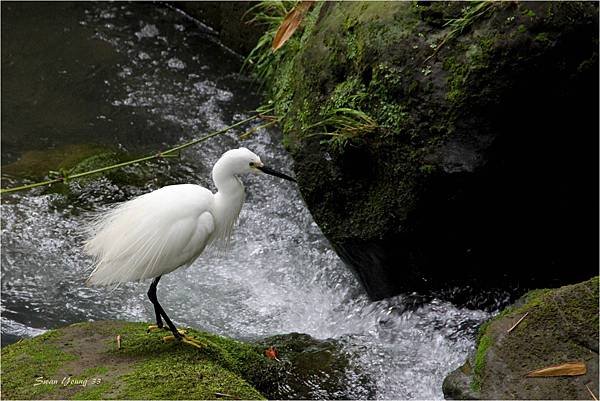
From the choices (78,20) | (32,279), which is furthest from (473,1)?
(78,20)

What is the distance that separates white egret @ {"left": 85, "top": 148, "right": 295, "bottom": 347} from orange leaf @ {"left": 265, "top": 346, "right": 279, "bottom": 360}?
47 centimetres

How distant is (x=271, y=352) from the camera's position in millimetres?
4051

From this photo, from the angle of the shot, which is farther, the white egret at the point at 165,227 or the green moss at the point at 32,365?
the white egret at the point at 165,227

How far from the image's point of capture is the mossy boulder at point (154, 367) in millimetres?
3240

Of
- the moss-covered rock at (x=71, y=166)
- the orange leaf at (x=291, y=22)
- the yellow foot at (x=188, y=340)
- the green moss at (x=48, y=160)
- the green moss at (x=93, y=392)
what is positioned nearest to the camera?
the green moss at (x=93, y=392)

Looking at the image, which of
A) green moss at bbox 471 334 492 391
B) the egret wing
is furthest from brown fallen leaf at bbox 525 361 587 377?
the egret wing

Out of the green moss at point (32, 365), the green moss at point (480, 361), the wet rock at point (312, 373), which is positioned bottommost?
the wet rock at point (312, 373)

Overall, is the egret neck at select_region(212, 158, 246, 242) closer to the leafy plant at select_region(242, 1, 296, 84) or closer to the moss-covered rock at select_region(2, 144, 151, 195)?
the moss-covered rock at select_region(2, 144, 151, 195)

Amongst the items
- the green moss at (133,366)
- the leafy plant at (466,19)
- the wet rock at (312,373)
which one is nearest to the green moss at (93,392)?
the green moss at (133,366)

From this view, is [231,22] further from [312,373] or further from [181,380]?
[181,380]

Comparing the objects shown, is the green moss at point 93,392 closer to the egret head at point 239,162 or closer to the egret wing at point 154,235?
the egret wing at point 154,235

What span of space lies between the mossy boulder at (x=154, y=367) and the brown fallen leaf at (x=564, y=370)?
1.10 metres

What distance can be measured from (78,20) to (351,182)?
488 centimetres

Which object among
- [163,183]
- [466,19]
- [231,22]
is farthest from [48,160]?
[466,19]
